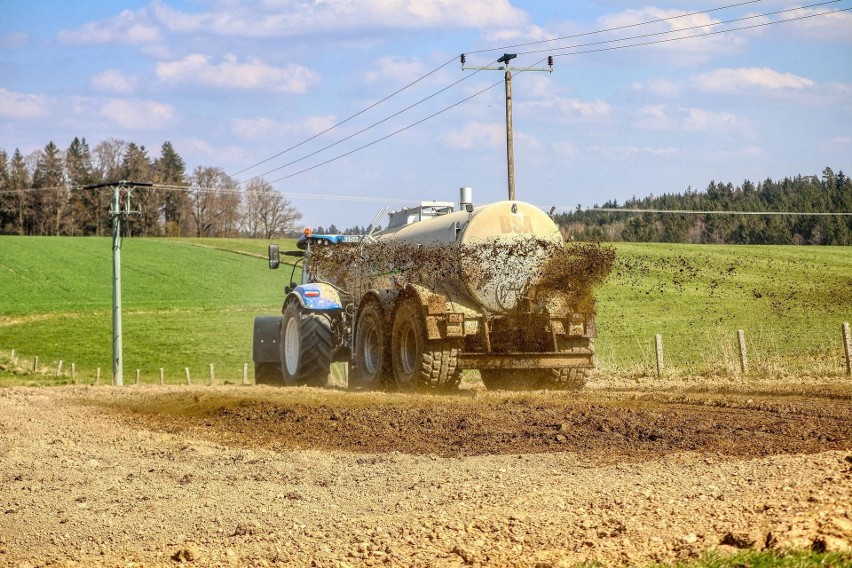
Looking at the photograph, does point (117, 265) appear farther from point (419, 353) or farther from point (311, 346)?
point (419, 353)

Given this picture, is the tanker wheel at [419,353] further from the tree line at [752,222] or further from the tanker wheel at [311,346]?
the tree line at [752,222]

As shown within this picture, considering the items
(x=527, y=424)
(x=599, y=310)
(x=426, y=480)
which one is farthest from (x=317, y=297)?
(x=599, y=310)

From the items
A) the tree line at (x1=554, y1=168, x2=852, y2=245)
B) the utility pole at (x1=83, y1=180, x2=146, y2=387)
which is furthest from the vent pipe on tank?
the tree line at (x1=554, y1=168, x2=852, y2=245)

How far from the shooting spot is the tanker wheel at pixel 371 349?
1722cm

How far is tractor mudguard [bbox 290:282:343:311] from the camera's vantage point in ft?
62.1

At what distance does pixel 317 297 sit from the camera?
19047 millimetres

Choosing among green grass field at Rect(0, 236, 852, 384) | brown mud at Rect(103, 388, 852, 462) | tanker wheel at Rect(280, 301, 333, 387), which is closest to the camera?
brown mud at Rect(103, 388, 852, 462)

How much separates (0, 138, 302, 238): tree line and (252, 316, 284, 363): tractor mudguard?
277 feet

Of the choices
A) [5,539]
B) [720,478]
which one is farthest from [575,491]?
[5,539]

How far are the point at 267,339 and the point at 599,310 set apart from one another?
78.9ft

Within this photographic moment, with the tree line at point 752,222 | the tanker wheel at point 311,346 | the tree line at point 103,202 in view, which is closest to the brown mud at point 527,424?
the tanker wheel at point 311,346

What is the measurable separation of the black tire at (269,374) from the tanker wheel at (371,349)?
3.66 m

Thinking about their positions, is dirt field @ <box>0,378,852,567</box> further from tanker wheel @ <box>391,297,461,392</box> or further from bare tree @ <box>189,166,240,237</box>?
bare tree @ <box>189,166,240,237</box>

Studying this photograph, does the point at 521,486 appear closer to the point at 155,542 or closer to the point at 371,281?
the point at 155,542
